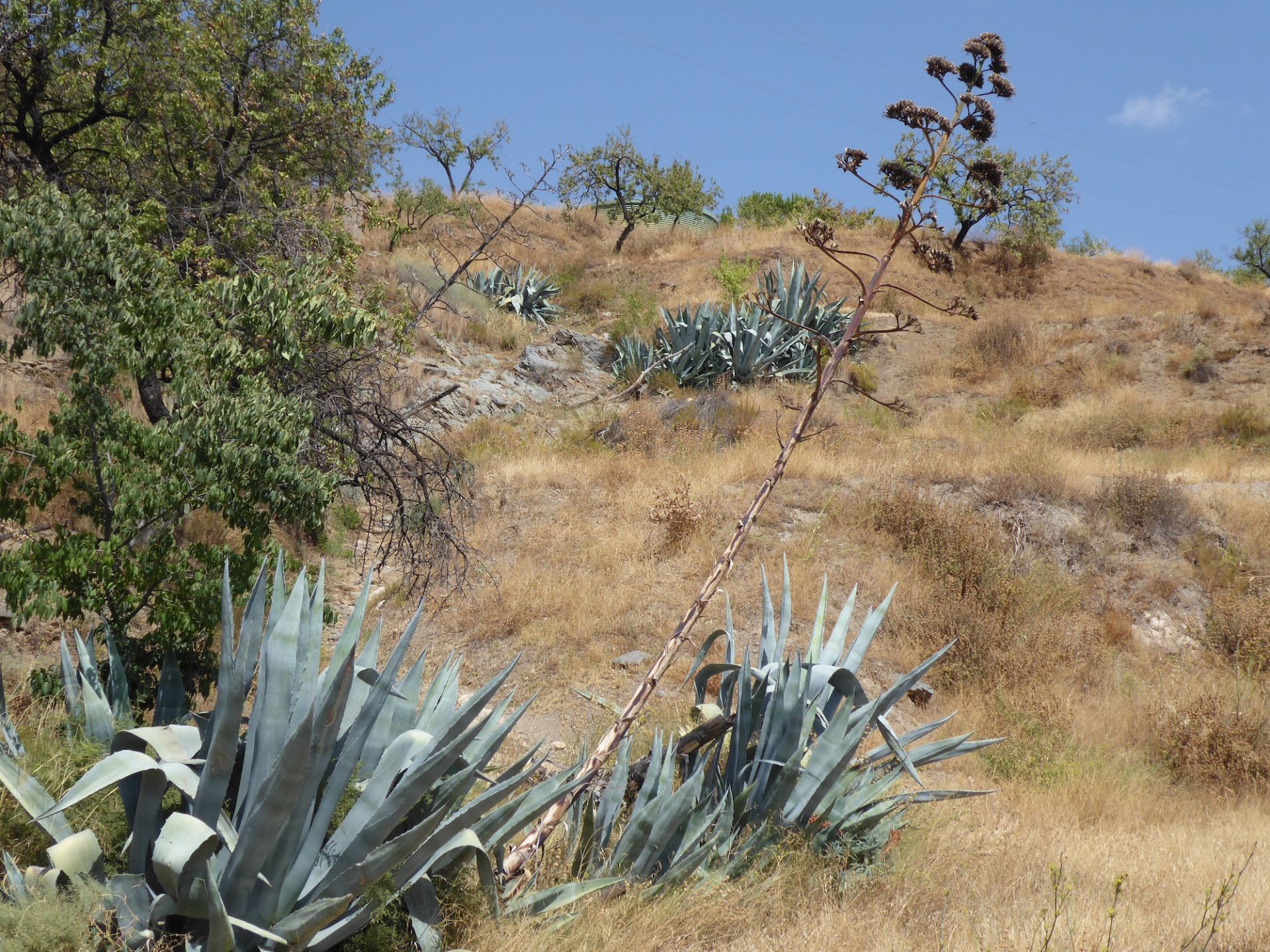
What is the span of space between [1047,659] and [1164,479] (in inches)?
172

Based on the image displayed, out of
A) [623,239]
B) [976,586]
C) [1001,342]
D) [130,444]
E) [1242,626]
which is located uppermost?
[623,239]

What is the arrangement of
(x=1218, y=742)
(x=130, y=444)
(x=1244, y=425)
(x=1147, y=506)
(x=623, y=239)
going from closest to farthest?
(x=130, y=444) < (x=1218, y=742) < (x=1147, y=506) < (x=1244, y=425) < (x=623, y=239)

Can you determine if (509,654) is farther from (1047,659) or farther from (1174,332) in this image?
(1174,332)

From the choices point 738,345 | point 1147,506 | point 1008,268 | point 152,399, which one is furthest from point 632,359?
point 1008,268

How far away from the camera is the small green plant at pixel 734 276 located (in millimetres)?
20047

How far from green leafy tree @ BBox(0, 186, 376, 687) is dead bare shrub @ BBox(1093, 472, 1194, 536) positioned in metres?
8.76

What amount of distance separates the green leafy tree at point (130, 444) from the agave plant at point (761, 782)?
2.47 metres

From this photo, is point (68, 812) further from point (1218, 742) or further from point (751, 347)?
point (751, 347)

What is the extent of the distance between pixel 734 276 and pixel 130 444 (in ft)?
55.6

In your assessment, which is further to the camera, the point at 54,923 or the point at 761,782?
the point at 761,782

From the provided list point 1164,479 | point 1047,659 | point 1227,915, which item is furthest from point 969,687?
point 1164,479

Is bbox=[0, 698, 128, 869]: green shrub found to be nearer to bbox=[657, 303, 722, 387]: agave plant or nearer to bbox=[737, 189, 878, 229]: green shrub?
bbox=[657, 303, 722, 387]: agave plant

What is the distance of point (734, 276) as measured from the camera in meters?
20.3

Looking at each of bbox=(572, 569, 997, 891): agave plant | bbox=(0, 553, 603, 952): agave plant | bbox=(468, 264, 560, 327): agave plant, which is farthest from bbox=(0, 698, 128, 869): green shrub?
bbox=(468, 264, 560, 327): agave plant
